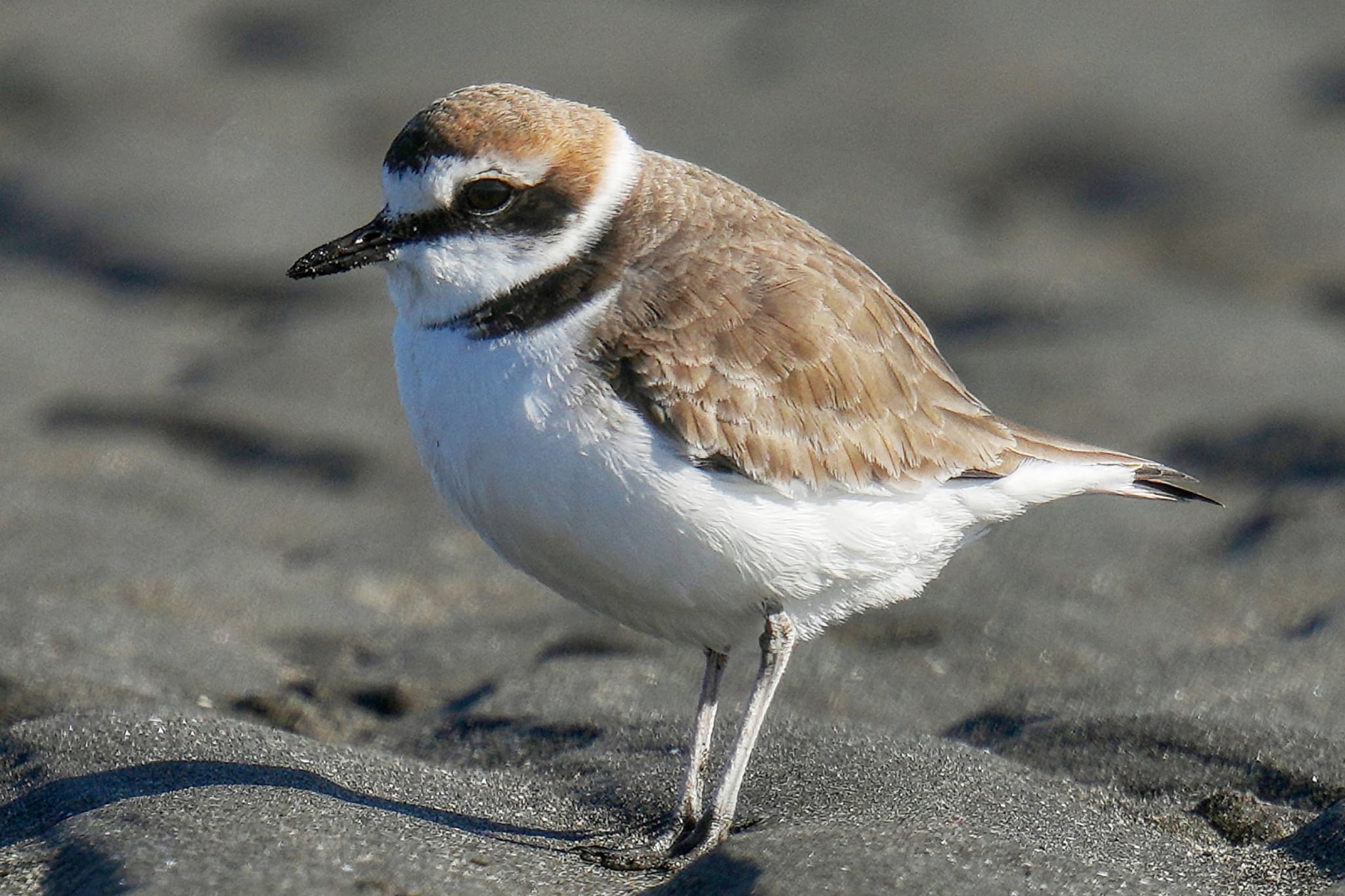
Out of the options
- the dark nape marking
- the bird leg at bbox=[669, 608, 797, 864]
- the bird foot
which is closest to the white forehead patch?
the dark nape marking

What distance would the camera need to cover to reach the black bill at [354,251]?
13.1 feet

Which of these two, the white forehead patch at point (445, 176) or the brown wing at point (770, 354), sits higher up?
the white forehead patch at point (445, 176)

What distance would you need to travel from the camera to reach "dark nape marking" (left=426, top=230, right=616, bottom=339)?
383cm

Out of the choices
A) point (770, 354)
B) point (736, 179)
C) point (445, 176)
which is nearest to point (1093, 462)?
point (770, 354)

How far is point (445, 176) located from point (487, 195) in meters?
0.11

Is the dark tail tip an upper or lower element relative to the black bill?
lower

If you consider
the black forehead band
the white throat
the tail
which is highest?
the black forehead band

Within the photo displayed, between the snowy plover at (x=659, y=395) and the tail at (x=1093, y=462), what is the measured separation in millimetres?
64

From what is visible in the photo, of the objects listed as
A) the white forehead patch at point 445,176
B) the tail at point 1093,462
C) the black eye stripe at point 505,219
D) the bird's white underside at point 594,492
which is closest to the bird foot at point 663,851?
the bird's white underside at point 594,492

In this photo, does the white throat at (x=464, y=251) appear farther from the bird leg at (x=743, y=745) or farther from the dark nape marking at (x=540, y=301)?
the bird leg at (x=743, y=745)

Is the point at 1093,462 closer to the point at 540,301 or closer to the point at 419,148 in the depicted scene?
the point at 540,301

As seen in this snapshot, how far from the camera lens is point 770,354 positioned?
3.98 metres

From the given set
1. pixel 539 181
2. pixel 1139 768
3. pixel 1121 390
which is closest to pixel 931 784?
pixel 1139 768

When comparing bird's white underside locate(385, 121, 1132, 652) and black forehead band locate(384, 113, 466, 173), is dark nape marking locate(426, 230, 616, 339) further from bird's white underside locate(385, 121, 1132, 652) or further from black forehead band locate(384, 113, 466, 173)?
black forehead band locate(384, 113, 466, 173)
